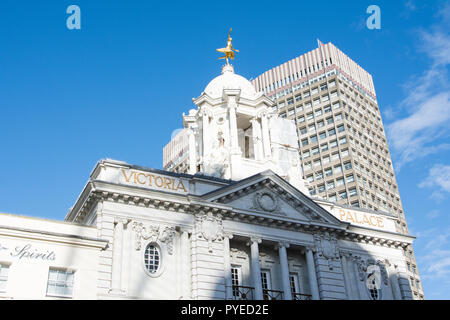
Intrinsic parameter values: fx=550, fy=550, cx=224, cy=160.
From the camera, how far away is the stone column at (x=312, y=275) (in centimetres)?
4019

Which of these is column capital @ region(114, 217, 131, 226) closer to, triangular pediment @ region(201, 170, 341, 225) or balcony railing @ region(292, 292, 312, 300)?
triangular pediment @ region(201, 170, 341, 225)

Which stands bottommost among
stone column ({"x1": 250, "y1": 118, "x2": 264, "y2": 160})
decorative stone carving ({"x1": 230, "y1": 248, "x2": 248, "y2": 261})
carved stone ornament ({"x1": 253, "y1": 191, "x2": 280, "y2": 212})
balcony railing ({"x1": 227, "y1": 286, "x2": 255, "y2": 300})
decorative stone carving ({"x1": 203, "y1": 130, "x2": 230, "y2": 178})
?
balcony railing ({"x1": 227, "y1": 286, "x2": 255, "y2": 300})

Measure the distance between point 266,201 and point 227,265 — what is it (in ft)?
21.3

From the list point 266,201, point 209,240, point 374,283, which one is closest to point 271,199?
point 266,201

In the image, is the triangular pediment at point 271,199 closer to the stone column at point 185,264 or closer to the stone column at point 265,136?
the stone column at point 185,264

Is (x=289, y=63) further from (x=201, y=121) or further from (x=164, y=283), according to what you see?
(x=164, y=283)

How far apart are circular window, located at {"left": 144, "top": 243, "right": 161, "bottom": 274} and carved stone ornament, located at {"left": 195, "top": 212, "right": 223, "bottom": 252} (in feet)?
10.4

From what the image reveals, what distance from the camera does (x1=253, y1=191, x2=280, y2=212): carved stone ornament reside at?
41081 mm

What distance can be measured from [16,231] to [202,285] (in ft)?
39.6

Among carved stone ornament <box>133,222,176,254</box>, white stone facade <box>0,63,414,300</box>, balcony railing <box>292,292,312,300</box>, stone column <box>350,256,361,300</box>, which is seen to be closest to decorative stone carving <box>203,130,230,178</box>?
white stone facade <box>0,63,414,300</box>

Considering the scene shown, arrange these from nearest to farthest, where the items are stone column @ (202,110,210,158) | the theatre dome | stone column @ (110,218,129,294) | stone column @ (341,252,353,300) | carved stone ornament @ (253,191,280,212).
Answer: stone column @ (110,218,129,294)
carved stone ornament @ (253,191,280,212)
stone column @ (341,252,353,300)
stone column @ (202,110,210,158)
the theatre dome

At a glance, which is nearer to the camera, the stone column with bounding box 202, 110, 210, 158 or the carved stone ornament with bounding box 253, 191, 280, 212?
the carved stone ornament with bounding box 253, 191, 280, 212

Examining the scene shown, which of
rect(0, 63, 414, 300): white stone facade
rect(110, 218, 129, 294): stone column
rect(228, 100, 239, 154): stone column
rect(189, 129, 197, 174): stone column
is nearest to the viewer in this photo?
rect(0, 63, 414, 300): white stone facade
